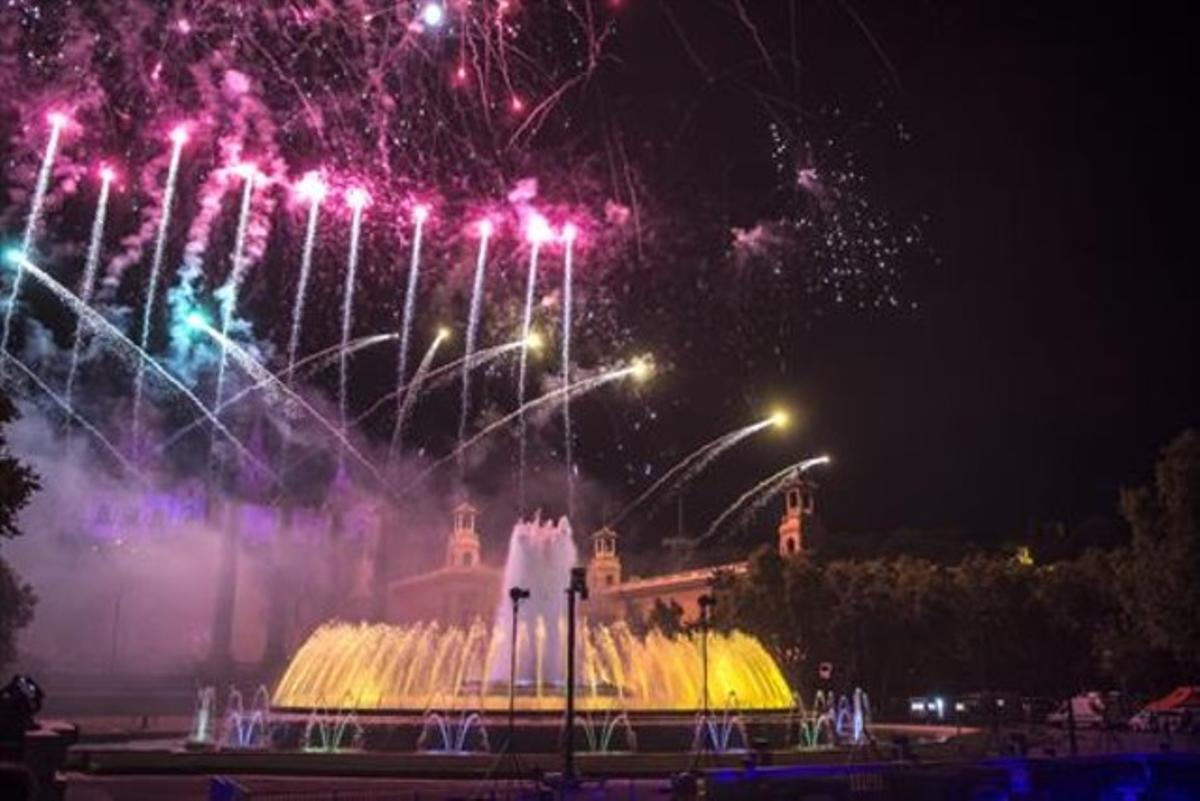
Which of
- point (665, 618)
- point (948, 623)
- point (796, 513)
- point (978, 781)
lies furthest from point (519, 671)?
point (796, 513)

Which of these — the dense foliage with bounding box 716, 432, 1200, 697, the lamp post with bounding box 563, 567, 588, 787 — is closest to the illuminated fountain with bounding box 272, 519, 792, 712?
the lamp post with bounding box 563, 567, 588, 787

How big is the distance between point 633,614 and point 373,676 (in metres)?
73.4

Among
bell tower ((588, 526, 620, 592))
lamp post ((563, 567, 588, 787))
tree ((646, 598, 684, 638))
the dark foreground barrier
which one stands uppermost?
bell tower ((588, 526, 620, 592))

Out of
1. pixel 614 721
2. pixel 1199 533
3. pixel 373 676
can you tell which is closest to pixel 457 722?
pixel 614 721

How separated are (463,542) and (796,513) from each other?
3112 centimetres

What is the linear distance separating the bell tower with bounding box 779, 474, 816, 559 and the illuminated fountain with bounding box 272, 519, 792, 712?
2217 inches

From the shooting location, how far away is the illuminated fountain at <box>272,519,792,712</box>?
1416 inches

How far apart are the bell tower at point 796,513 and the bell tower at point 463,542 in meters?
28.7

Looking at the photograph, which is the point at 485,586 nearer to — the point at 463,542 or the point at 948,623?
the point at 463,542

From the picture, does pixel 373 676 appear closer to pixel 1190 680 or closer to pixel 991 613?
pixel 991 613

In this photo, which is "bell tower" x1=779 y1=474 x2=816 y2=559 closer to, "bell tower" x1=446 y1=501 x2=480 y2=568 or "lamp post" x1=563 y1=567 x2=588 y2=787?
"bell tower" x1=446 y1=501 x2=480 y2=568

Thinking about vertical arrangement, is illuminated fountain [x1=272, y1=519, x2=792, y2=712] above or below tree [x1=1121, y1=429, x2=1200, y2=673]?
below

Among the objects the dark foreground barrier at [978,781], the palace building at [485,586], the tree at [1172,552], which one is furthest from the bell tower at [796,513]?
the dark foreground barrier at [978,781]

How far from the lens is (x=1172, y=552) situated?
44500 millimetres
